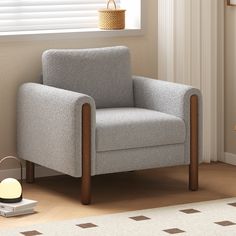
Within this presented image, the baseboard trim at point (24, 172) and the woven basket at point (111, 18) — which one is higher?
the woven basket at point (111, 18)

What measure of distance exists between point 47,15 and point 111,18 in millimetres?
442

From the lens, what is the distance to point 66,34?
19.8 ft

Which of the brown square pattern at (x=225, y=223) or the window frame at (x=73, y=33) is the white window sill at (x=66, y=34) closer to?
the window frame at (x=73, y=33)

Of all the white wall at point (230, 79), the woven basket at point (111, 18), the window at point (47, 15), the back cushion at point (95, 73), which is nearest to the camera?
the back cushion at point (95, 73)

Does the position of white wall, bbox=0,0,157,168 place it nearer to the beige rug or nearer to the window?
the window

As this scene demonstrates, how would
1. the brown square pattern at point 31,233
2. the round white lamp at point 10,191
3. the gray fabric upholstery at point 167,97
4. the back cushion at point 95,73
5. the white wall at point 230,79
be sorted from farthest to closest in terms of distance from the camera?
the white wall at point 230,79
the back cushion at point 95,73
the gray fabric upholstery at point 167,97
the round white lamp at point 10,191
the brown square pattern at point 31,233

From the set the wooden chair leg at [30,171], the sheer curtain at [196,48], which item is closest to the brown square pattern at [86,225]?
the wooden chair leg at [30,171]

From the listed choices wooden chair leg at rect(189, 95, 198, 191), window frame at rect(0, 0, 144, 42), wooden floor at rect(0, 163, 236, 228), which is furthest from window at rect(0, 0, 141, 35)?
wooden chair leg at rect(189, 95, 198, 191)

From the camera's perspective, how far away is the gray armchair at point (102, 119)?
5219mm

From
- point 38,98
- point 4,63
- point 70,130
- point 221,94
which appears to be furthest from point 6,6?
point 221,94

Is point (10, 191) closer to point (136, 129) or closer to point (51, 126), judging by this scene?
point (51, 126)

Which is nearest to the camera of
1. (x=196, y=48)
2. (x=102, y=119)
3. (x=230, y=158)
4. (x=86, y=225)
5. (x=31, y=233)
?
(x=31, y=233)

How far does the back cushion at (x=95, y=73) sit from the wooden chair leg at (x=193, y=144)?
591 mm

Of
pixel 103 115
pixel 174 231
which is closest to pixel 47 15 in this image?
pixel 103 115
